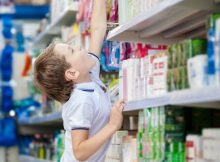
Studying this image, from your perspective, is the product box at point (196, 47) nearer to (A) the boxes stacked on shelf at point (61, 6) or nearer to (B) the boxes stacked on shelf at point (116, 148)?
(B) the boxes stacked on shelf at point (116, 148)

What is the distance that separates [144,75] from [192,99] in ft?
2.30

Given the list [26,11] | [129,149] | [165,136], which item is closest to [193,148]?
[165,136]

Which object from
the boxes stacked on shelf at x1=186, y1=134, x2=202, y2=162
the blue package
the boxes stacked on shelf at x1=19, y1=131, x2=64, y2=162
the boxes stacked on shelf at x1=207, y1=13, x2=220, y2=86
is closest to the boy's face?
the boxes stacked on shelf at x1=186, y1=134, x2=202, y2=162

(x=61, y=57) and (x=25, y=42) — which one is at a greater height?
(x=25, y=42)

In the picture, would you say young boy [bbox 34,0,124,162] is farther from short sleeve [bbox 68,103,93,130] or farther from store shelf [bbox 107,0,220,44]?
store shelf [bbox 107,0,220,44]

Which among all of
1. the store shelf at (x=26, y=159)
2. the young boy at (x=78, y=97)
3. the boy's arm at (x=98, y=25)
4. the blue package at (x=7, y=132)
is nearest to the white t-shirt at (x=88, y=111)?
the young boy at (x=78, y=97)

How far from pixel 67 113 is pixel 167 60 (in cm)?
76

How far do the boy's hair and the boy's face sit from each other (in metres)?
0.02

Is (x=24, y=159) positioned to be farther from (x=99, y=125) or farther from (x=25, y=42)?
(x=99, y=125)

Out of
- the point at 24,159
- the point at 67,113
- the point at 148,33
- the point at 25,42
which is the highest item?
the point at 25,42

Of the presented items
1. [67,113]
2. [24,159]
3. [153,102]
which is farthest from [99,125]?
[24,159]

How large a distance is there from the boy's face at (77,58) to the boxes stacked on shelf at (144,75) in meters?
0.19

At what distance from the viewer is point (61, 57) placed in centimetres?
288

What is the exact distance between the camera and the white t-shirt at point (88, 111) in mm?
2699
